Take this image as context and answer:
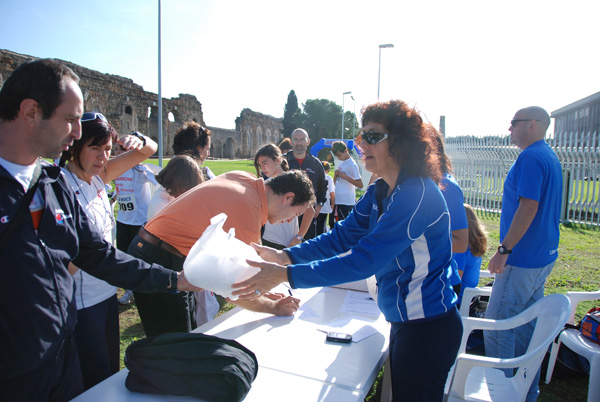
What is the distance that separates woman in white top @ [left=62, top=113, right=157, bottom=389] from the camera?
1.88m

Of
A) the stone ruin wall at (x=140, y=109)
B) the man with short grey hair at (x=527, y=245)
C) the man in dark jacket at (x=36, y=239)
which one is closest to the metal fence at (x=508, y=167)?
the man with short grey hair at (x=527, y=245)

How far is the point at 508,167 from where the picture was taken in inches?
480

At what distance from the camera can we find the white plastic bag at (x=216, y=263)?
1.57m

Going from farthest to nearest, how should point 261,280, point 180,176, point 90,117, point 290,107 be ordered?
point 290,107 < point 180,176 < point 90,117 < point 261,280

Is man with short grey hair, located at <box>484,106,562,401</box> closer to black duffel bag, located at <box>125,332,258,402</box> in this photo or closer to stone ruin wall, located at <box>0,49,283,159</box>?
black duffel bag, located at <box>125,332,258,402</box>

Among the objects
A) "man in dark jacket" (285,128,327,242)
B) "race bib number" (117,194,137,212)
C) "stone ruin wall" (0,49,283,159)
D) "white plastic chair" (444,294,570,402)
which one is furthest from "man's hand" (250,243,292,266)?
"stone ruin wall" (0,49,283,159)

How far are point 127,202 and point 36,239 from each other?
3297mm

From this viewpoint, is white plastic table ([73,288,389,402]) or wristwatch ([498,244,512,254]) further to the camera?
wristwatch ([498,244,512,254])

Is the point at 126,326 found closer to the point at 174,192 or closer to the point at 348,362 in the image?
the point at 174,192

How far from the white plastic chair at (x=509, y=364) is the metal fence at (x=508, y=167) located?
33.8 ft

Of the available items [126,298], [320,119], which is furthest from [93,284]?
[320,119]

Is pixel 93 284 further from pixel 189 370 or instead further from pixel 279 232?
pixel 279 232

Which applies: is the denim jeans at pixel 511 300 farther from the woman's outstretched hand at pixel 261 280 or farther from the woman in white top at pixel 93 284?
the woman in white top at pixel 93 284

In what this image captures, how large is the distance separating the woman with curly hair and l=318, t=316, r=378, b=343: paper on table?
0.30m
